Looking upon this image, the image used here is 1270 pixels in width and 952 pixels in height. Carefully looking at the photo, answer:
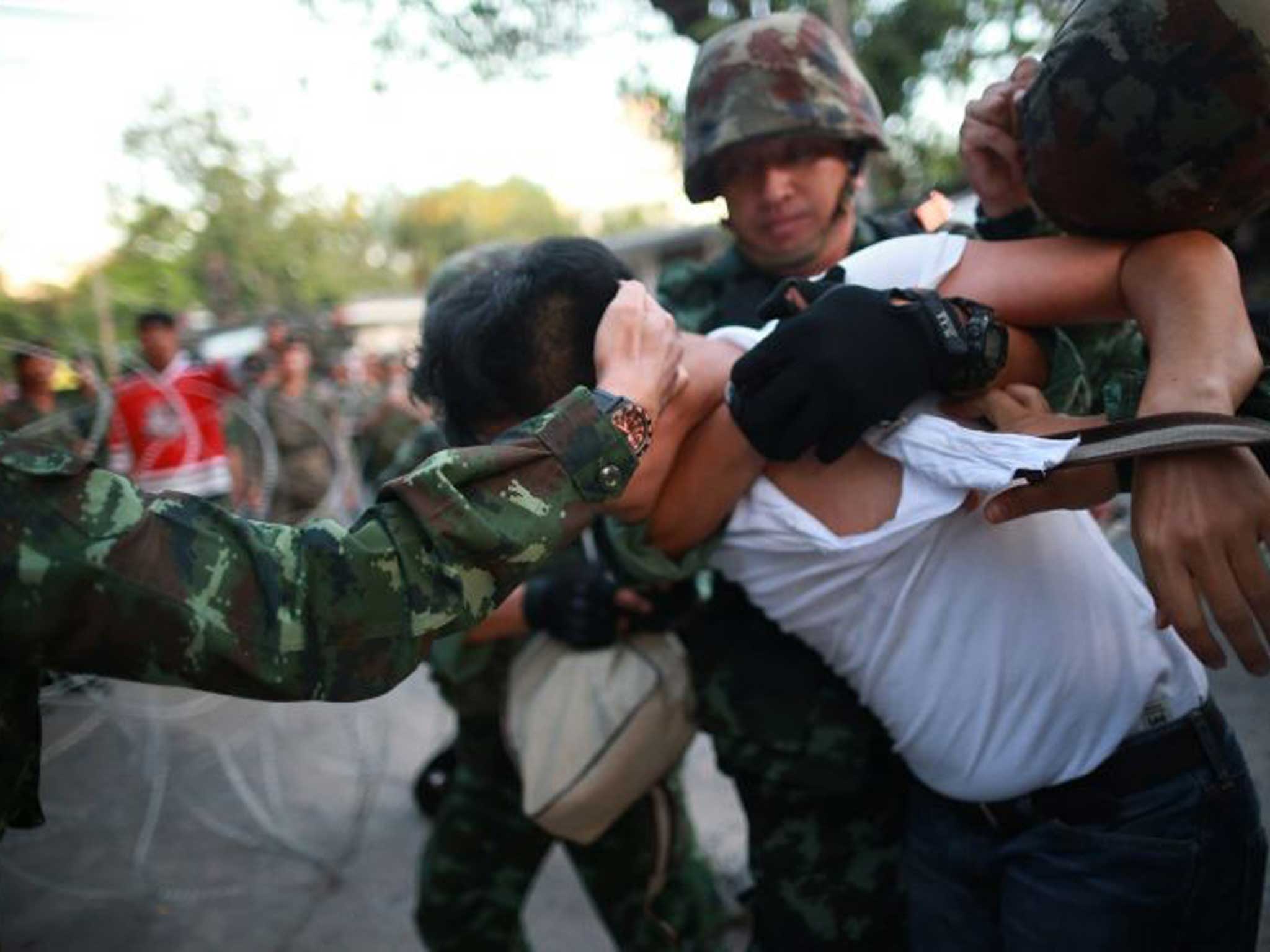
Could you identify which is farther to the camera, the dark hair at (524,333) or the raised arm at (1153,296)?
the dark hair at (524,333)

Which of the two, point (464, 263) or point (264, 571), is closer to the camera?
point (264, 571)

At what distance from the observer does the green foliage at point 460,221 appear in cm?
5316

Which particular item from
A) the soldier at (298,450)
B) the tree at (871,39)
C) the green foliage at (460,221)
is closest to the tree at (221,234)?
the soldier at (298,450)

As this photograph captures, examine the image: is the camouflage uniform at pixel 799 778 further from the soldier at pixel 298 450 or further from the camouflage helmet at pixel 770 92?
the soldier at pixel 298 450

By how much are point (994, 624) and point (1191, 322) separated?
17.0 inches

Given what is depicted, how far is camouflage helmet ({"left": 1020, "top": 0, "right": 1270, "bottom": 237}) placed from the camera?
96 centimetres

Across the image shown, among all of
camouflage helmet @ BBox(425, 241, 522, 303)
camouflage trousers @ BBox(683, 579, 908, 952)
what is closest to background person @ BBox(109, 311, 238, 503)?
camouflage helmet @ BBox(425, 241, 522, 303)

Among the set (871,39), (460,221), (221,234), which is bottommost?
(460,221)

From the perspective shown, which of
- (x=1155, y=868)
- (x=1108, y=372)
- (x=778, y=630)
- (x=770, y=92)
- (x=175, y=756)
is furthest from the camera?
(x=175, y=756)

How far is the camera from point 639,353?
1214 mm

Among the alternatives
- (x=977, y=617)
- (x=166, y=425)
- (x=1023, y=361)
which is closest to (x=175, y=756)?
(x=166, y=425)

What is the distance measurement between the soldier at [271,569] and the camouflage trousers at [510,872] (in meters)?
1.38

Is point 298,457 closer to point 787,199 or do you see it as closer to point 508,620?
point 508,620

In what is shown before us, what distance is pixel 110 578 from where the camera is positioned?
2.84ft
